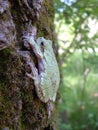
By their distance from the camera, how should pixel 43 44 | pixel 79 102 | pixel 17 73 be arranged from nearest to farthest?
pixel 17 73 → pixel 43 44 → pixel 79 102

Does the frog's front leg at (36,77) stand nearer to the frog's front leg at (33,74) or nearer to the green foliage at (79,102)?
the frog's front leg at (33,74)

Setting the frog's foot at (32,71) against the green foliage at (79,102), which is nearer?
the frog's foot at (32,71)

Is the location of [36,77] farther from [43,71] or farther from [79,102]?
[79,102]

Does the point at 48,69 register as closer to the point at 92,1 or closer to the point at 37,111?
the point at 37,111

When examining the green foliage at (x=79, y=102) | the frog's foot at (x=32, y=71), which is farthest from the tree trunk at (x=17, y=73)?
the green foliage at (x=79, y=102)

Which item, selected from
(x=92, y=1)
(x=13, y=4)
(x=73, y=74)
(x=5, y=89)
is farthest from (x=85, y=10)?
(x=73, y=74)

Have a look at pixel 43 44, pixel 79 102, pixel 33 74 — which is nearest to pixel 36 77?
pixel 33 74

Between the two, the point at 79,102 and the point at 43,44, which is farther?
the point at 79,102

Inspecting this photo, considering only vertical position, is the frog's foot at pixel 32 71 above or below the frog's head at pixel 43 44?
below
